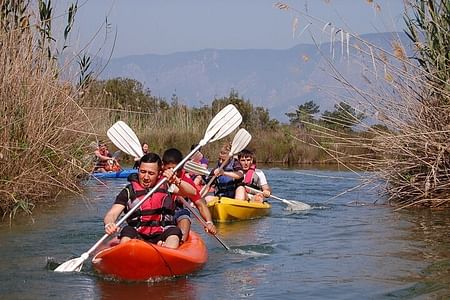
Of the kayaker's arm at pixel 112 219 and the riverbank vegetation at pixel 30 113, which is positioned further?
the riverbank vegetation at pixel 30 113

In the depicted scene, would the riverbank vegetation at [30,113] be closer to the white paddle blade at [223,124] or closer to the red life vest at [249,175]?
the white paddle blade at [223,124]

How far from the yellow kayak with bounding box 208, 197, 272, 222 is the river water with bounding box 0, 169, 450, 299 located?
20 centimetres

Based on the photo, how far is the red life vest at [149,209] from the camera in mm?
6988

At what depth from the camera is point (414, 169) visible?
10.7m

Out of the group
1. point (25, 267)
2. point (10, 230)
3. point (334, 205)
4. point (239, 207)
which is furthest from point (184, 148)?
point (25, 267)

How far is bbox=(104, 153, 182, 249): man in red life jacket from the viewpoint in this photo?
6902 millimetres

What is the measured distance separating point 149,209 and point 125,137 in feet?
3.33

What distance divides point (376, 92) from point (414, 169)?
1.20 meters

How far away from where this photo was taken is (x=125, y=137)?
25.4 feet

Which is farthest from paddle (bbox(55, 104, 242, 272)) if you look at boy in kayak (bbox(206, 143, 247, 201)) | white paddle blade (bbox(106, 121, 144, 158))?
boy in kayak (bbox(206, 143, 247, 201))

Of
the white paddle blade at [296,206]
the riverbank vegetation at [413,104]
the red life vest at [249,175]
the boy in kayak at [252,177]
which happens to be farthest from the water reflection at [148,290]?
the white paddle blade at [296,206]

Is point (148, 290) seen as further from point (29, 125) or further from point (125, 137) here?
point (29, 125)

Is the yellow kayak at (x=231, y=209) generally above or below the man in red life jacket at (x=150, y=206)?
below

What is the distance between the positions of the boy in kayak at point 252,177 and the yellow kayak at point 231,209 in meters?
0.62
